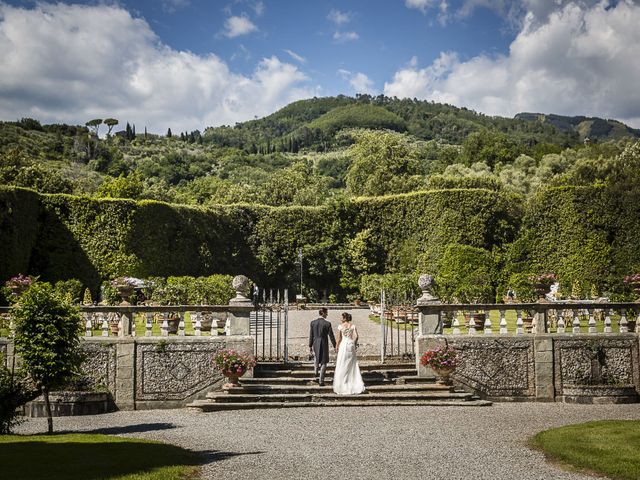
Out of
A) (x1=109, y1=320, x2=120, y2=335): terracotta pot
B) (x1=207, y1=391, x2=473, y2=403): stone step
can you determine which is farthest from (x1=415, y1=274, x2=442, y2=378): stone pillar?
(x1=109, y1=320, x2=120, y2=335): terracotta pot

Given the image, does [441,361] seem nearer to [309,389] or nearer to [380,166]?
[309,389]

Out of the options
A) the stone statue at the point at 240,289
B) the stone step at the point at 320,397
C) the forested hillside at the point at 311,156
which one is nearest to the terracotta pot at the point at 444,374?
the stone step at the point at 320,397

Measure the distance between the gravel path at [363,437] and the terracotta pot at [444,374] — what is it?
40.1 inches

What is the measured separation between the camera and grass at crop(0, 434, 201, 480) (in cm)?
757

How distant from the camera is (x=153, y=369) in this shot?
1443cm

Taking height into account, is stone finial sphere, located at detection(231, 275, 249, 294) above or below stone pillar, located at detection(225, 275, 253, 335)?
above

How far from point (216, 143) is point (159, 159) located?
38831 mm

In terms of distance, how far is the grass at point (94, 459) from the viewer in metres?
7.57

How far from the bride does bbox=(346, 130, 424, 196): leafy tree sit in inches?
1331

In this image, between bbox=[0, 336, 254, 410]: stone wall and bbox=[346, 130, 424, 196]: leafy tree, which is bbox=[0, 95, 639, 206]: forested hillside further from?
bbox=[0, 336, 254, 410]: stone wall

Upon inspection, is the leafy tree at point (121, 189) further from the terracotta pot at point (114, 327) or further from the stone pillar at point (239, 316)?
the stone pillar at point (239, 316)

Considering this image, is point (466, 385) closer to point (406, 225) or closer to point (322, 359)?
point (322, 359)

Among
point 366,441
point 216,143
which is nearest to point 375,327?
point 366,441

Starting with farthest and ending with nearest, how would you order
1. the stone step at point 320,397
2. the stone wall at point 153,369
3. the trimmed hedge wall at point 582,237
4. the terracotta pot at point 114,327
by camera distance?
1. the trimmed hedge wall at point 582,237
2. the terracotta pot at point 114,327
3. the stone wall at point 153,369
4. the stone step at point 320,397
